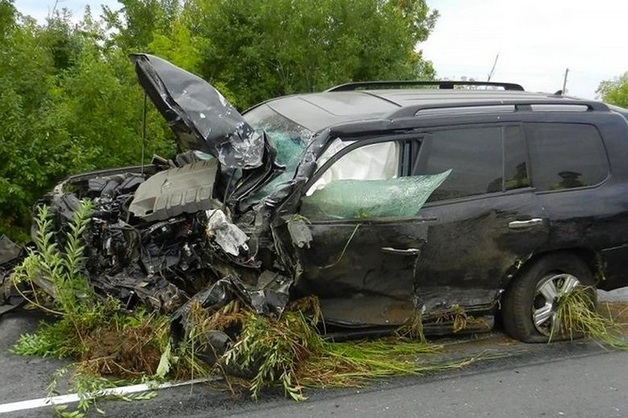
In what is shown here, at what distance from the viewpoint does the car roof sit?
4.84m

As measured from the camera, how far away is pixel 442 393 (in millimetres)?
4297

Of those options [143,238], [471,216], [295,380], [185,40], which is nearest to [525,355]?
[471,216]

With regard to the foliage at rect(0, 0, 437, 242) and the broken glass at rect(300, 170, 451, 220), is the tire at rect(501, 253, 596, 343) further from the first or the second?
the foliage at rect(0, 0, 437, 242)

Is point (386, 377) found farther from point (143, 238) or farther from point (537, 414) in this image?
point (143, 238)

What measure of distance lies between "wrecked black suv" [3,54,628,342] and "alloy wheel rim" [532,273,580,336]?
1 cm

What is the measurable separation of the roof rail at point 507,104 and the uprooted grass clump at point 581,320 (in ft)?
4.76

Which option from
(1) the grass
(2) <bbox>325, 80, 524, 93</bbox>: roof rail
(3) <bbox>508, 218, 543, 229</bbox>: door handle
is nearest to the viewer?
(1) the grass

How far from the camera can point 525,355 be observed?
4.94 meters

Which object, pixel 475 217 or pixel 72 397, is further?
pixel 475 217

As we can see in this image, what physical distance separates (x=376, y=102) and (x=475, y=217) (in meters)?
1.20

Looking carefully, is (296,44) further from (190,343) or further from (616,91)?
(616,91)

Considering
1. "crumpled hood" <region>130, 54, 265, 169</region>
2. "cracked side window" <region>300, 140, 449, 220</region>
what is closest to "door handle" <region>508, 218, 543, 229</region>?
"cracked side window" <region>300, 140, 449, 220</region>

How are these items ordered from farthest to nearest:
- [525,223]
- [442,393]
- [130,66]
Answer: [130,66], [525,223], [442,393]

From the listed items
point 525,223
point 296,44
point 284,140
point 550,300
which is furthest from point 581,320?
point 296,44
